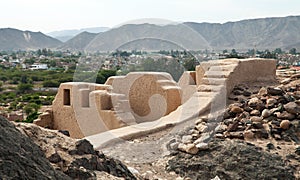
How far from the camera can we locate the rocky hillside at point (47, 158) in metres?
2.94

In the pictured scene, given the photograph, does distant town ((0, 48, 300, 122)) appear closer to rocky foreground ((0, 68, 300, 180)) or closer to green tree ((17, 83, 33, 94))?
green tree ((17, 83, 33, 94))

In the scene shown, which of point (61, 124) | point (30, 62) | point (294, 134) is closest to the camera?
point (294, 134)

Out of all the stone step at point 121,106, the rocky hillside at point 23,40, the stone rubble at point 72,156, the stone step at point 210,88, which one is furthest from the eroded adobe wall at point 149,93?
the rocky hillside at point 23,40

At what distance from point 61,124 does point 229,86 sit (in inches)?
174

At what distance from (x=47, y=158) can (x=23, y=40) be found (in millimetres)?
121419

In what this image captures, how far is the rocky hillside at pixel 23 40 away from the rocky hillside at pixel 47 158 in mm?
112185

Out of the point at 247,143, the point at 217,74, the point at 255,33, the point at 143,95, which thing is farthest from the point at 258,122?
the point at 255,33

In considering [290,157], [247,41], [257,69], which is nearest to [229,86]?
[257,69]

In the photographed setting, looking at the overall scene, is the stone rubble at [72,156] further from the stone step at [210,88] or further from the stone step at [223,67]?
the stone step at [223,67]

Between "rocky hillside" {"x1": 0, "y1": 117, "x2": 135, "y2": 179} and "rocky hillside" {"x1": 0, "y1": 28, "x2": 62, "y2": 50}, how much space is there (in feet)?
368

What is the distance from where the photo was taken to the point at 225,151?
554cm

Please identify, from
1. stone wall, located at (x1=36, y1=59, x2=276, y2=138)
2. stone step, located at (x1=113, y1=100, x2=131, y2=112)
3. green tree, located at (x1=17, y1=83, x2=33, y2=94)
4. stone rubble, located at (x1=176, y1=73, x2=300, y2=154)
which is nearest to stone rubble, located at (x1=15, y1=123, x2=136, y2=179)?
stone rubble, located at (x1=176, y1=73, x2=300, y2=154)

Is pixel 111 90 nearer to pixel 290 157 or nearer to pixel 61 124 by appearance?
pixel 61 124

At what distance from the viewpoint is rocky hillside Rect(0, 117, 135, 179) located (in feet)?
9.64
